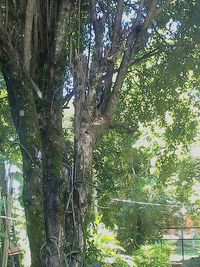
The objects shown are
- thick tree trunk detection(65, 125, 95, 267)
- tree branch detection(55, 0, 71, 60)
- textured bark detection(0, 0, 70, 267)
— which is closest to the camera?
textured bark detection(0, 0, 70, 267)

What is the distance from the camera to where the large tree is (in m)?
3.45

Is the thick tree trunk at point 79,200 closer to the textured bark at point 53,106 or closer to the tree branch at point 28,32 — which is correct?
the textured bark at point 53,106

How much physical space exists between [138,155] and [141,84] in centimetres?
538

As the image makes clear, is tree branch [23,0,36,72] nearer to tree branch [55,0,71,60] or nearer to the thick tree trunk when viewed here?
tree branch [55,0,71,60]

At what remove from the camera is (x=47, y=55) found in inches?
167

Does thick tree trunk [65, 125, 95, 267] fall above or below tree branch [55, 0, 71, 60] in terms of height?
below

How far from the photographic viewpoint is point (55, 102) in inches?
158

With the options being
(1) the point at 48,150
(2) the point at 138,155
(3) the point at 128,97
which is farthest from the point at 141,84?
(2) the point at 138,155

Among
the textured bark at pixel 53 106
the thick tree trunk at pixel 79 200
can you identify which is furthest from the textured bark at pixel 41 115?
the thick tree trunk at pixel 79 200

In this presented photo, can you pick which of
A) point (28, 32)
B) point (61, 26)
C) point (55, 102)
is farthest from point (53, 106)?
point (61, 26)

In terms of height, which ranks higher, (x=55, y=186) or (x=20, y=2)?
(x=20, y=2)

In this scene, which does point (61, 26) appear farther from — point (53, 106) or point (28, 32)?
point (53, 106)

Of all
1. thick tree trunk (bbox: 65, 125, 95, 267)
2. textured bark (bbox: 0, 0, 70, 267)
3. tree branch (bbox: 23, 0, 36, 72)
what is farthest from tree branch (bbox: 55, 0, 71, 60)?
thick tree trunk (bbox: 65, 125, 95, 267)

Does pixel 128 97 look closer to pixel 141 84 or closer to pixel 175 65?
pixel 141 84
